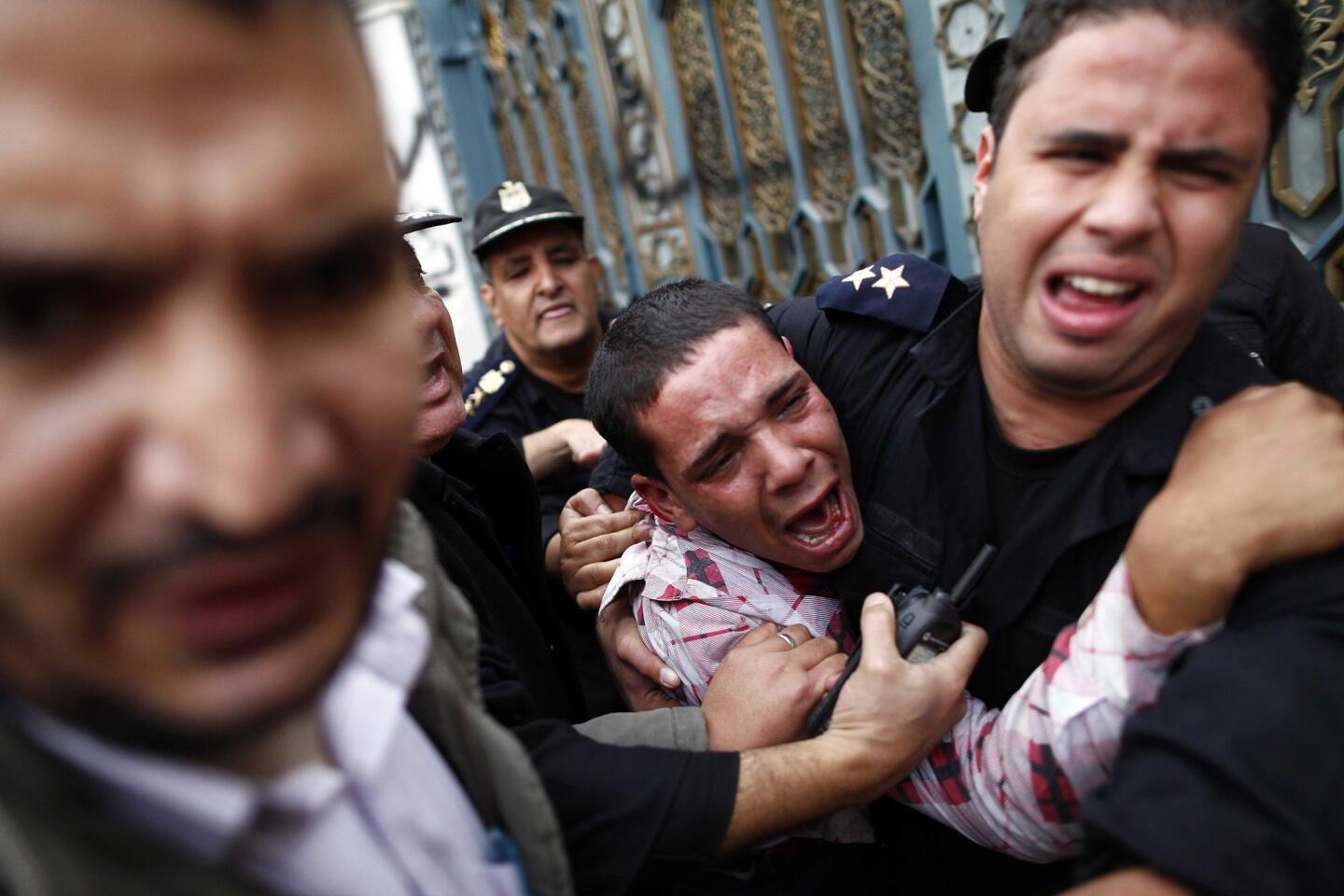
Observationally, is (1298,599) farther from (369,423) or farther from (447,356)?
(447,356)

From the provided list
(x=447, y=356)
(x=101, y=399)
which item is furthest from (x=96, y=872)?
(x=447, y=356)

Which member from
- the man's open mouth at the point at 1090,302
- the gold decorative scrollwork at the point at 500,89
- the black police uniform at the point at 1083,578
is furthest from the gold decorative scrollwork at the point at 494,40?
the man's open mouth at the point at 1090,302

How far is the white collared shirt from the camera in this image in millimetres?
627

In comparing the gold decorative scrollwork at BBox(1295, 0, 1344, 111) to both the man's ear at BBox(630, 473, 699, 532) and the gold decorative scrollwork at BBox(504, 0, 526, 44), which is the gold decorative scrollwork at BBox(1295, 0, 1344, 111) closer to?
the man's ear at BBox(630, 473, 699, 532)

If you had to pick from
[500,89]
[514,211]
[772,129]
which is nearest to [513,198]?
[514,211]

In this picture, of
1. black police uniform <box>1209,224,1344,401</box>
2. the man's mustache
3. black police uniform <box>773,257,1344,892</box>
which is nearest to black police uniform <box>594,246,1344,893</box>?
black police uniform <box>773,257,1344,892</box>

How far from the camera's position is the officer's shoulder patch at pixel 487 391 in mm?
3734

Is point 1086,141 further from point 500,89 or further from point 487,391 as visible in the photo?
point 500,89

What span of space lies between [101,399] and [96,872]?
13.3 inches

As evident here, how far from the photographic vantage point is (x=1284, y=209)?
2361 millimetres

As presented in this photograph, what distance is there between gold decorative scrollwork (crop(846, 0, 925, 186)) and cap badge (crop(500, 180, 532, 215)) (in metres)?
1.52

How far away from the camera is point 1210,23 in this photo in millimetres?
1162

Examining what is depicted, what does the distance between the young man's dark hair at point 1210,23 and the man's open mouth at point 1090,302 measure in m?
0.31

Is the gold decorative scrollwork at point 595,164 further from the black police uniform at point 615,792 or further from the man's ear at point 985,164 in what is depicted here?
the black police uniform at point 615,792
